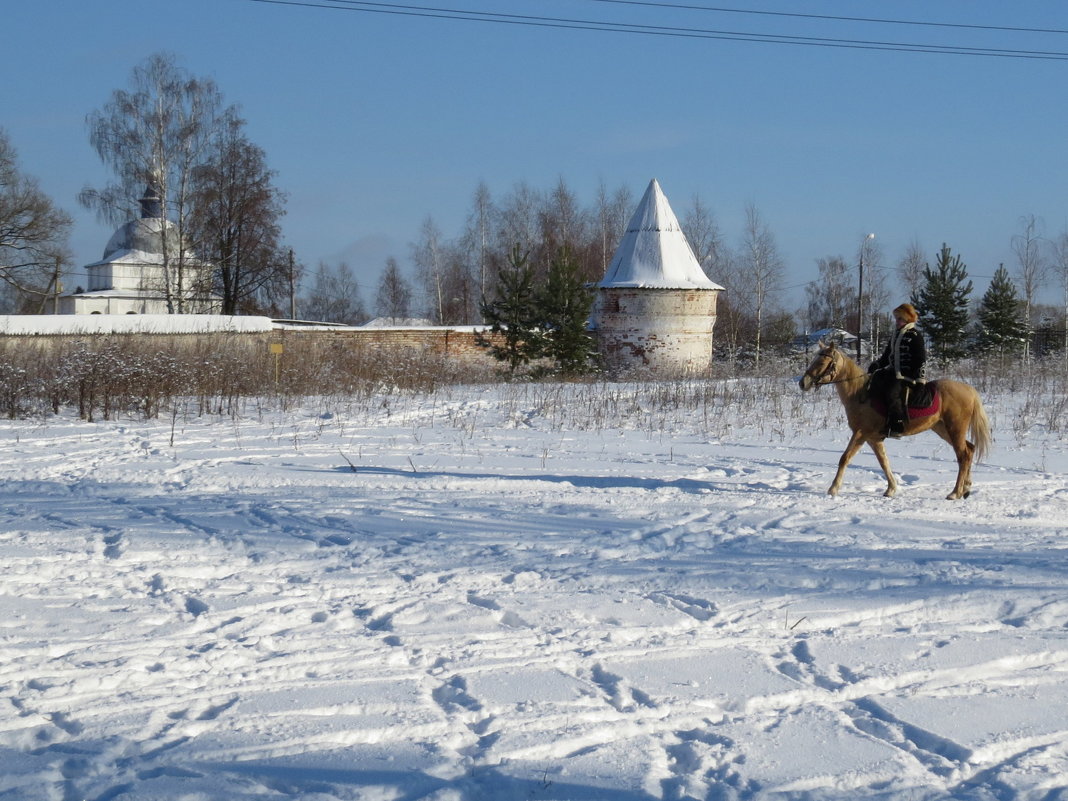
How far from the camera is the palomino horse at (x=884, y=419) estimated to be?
9180 mm

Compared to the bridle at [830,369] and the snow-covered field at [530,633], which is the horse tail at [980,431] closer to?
the snow-covered field at [530,633]

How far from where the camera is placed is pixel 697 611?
5.86 m

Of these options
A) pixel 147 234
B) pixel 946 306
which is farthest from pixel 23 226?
pixel 946 306

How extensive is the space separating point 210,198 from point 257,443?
2554 cm

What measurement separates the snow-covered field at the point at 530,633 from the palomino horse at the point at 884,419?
0.33 m

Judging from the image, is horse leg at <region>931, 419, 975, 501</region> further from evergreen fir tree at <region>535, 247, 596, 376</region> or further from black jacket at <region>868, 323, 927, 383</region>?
evergreen fir tree at <region>535, 247, 596, 376</region>

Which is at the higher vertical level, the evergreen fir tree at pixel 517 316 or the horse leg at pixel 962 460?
the evergreen fir tree at pixel 517 316

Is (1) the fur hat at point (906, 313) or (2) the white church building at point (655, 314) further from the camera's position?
(2) the white church building at point (655, 314)

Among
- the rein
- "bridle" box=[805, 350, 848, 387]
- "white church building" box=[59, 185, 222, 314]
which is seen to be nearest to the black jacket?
the rein

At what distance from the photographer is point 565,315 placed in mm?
29859

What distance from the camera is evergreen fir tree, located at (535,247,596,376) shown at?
96.8 ft

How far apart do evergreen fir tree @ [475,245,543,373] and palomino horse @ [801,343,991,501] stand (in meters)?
20.0

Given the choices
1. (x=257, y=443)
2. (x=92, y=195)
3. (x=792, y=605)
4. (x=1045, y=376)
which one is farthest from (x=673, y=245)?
(x=792, y=605)

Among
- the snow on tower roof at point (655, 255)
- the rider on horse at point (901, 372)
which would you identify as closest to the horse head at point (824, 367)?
the rider on horse at point (901, 372)
